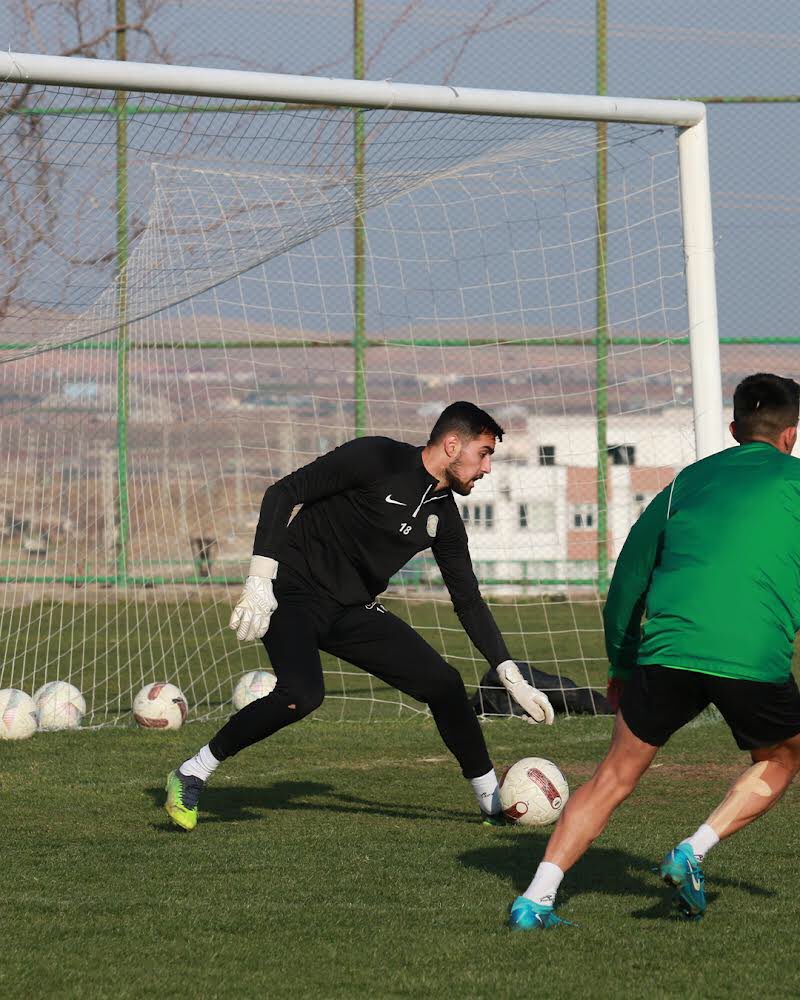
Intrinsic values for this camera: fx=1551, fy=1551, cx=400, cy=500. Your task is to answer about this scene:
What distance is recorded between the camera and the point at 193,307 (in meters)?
12.6

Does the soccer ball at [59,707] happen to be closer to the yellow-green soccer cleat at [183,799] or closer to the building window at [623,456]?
the yellow-green soccer cleat at [183,799]

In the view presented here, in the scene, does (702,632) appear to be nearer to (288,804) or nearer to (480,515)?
(288,804)

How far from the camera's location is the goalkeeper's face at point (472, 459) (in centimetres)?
639

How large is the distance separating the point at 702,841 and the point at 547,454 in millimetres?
9617

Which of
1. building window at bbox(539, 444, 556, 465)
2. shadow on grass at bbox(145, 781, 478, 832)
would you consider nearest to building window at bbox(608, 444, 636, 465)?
building window at bbox(539, 444, 556, 465)

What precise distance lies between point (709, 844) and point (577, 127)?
628 centimetres

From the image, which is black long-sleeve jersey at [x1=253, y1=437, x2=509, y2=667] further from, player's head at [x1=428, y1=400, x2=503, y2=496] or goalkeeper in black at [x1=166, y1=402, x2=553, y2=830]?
player's head at [x1=428, y1=400, x2=503, y2=496]

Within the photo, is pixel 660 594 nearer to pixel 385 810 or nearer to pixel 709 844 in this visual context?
pixel 709 844

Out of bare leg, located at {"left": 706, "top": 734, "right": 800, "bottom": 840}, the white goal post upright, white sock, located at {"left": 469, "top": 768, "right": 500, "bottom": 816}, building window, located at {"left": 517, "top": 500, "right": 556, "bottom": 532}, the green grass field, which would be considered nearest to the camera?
the green grass field

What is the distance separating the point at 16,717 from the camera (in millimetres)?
9102

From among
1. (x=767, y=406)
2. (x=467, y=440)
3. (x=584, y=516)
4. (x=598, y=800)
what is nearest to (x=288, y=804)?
(x=467, y=440)

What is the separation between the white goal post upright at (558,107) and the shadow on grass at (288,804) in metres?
3.26

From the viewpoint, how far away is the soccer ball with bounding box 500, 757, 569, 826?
21.8ft

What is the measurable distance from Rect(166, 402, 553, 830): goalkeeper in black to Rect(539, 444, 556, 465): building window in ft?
22.2
